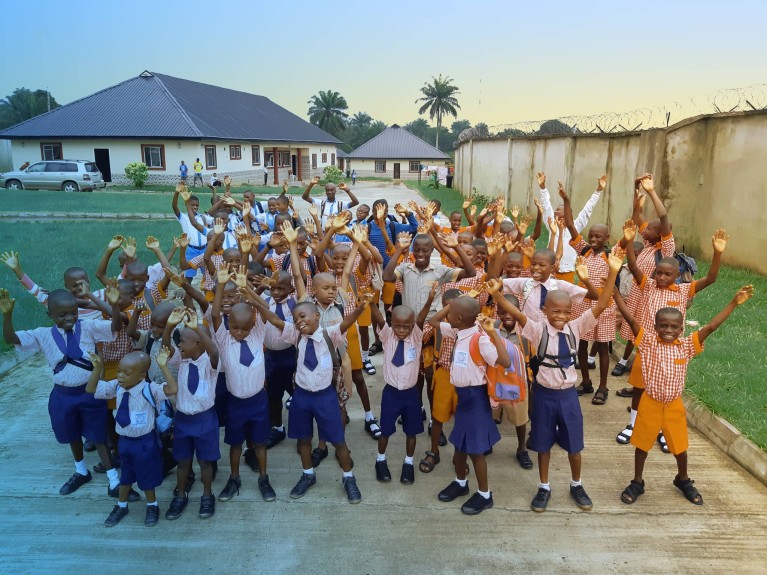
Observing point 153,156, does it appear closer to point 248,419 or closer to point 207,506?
point 248,419

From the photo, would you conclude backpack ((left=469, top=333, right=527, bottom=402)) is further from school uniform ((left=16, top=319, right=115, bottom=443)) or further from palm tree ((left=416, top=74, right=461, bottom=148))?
palm tree ((left=416, top=74, right=461, bottom=148))

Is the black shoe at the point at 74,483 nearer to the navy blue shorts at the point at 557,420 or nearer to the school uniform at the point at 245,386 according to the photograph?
the school uniform at the point at 245,386

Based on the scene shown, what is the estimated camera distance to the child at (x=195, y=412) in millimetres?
3553

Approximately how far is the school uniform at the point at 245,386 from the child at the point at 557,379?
166 centimetres

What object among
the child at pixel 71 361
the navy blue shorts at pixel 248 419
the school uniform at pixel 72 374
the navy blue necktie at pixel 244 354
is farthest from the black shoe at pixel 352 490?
the school uniform at pixel 72 374

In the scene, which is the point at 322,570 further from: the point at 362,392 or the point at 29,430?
the point at 29,430

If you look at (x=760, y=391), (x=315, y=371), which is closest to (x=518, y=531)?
(x=315, y=371)

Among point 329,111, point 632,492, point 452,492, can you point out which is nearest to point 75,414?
point 452,492

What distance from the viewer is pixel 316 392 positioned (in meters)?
3.79

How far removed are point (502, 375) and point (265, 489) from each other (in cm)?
175

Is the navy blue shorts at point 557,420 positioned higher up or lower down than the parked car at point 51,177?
lower down

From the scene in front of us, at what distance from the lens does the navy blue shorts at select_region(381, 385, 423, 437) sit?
3969mm

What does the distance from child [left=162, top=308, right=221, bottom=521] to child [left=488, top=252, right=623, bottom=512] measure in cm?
194

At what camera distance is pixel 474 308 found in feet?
11.7
